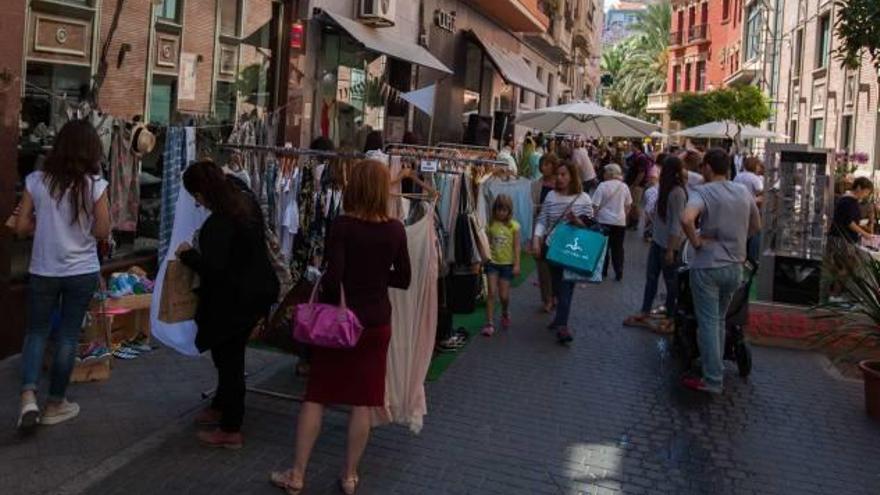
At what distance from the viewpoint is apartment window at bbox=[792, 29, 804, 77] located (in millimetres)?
32344

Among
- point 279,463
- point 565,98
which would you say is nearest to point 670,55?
point 565,98

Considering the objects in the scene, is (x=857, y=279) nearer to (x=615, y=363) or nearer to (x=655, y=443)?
(x=615, y=363)

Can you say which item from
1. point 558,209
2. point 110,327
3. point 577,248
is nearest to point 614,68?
point 558,209

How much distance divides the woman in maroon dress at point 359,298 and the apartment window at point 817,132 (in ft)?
87.7

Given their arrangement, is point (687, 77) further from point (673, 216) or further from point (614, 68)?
point (673, 216)

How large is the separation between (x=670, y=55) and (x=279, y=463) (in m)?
67.4

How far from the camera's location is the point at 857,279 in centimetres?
706

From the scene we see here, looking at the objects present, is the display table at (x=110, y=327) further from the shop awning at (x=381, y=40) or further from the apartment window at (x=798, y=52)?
the apartment window at (x=798, y=52)

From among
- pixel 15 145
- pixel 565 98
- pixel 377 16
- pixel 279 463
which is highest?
pixel 565 98

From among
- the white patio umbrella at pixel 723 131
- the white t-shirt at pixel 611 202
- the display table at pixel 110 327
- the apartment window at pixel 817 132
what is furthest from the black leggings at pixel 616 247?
the apartment window at pixel 817 132

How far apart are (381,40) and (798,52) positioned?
2462cm

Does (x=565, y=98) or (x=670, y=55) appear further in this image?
(x=670, y=55)

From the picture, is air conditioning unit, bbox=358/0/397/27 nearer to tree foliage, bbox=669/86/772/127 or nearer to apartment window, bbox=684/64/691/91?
tree foliage, bbox=669/86/772/127

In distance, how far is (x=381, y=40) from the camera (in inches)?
522
